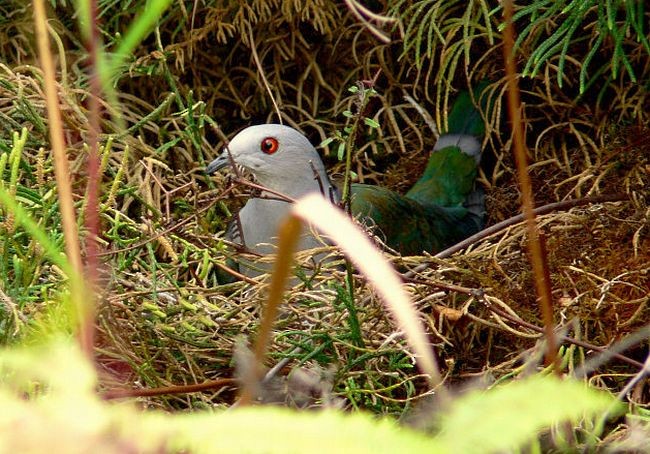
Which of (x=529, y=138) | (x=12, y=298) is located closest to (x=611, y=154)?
(x=529, y=138)

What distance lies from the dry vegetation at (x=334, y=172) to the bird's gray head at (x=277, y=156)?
0.15m

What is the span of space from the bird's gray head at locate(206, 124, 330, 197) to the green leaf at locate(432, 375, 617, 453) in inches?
98.5

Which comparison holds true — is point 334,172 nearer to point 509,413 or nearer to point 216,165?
point 216,165

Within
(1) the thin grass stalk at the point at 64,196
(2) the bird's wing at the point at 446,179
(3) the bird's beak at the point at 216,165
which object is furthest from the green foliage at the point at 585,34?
(1) the thin grass stalk at the point at 64,196

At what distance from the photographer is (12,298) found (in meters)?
2.13

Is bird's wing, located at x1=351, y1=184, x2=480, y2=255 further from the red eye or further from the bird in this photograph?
the red eye

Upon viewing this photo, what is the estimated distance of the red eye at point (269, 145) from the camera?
3254mm

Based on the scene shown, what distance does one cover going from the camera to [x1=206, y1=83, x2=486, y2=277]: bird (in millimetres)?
3230

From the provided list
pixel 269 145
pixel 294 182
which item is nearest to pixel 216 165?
pixel 269 145

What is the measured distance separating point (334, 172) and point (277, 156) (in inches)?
14.7

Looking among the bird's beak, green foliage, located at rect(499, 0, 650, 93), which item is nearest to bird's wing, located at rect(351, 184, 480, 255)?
the bird's beak

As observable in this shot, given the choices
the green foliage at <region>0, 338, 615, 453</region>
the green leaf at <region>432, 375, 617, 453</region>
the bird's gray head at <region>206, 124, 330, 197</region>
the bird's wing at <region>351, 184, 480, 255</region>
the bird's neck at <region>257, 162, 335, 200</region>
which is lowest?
the bird's wing at <region>351, 184, 480, 255</region>

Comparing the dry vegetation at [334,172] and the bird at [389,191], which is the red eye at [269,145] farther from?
the dry vegetation at [334,172]

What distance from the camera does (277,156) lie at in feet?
10.8
